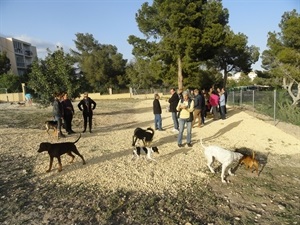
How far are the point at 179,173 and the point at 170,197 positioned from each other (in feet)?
3.96

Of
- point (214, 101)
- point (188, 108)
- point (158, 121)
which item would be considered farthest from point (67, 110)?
point (214, 101)

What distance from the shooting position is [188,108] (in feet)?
25.2

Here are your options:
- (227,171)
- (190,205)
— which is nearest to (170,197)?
(190,205)

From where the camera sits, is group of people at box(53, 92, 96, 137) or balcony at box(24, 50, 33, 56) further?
balcony at box(24, 50, 33, 56)

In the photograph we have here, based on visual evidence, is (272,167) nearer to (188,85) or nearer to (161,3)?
(161,3)

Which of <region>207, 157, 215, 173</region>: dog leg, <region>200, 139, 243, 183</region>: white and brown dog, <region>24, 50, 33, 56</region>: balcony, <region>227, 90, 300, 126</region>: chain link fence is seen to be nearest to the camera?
<region>200, 139, 243, 183</region>: white and brown dog

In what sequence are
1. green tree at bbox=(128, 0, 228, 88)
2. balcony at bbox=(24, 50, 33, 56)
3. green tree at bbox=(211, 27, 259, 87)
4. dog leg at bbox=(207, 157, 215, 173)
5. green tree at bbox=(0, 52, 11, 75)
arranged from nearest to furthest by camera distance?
dog leg at bbox=(207, 157, 215, 173)
green tree at bbox=(128, 0, 228, 88)
green tree at bbox=(211, 27, 259, 87)
green tree at bbox=(0, 52, 11, 75)
balcony at bbox=(24, 50, 33, 56)

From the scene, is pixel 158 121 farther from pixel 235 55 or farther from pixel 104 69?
pixel 104 69

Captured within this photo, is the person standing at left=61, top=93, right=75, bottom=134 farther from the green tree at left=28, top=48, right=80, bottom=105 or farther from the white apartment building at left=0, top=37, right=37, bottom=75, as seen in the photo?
the white apartment building at left=0, top=37, right=37, bottom=75

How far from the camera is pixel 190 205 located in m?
4.44

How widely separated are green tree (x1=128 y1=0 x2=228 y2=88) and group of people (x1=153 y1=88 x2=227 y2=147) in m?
10.1

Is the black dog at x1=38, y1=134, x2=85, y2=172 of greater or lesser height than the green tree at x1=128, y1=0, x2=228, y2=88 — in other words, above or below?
below

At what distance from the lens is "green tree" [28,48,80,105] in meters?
14.8

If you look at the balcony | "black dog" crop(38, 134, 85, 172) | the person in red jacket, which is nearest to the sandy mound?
"black dog" crop(38, 134, 85, 172)
